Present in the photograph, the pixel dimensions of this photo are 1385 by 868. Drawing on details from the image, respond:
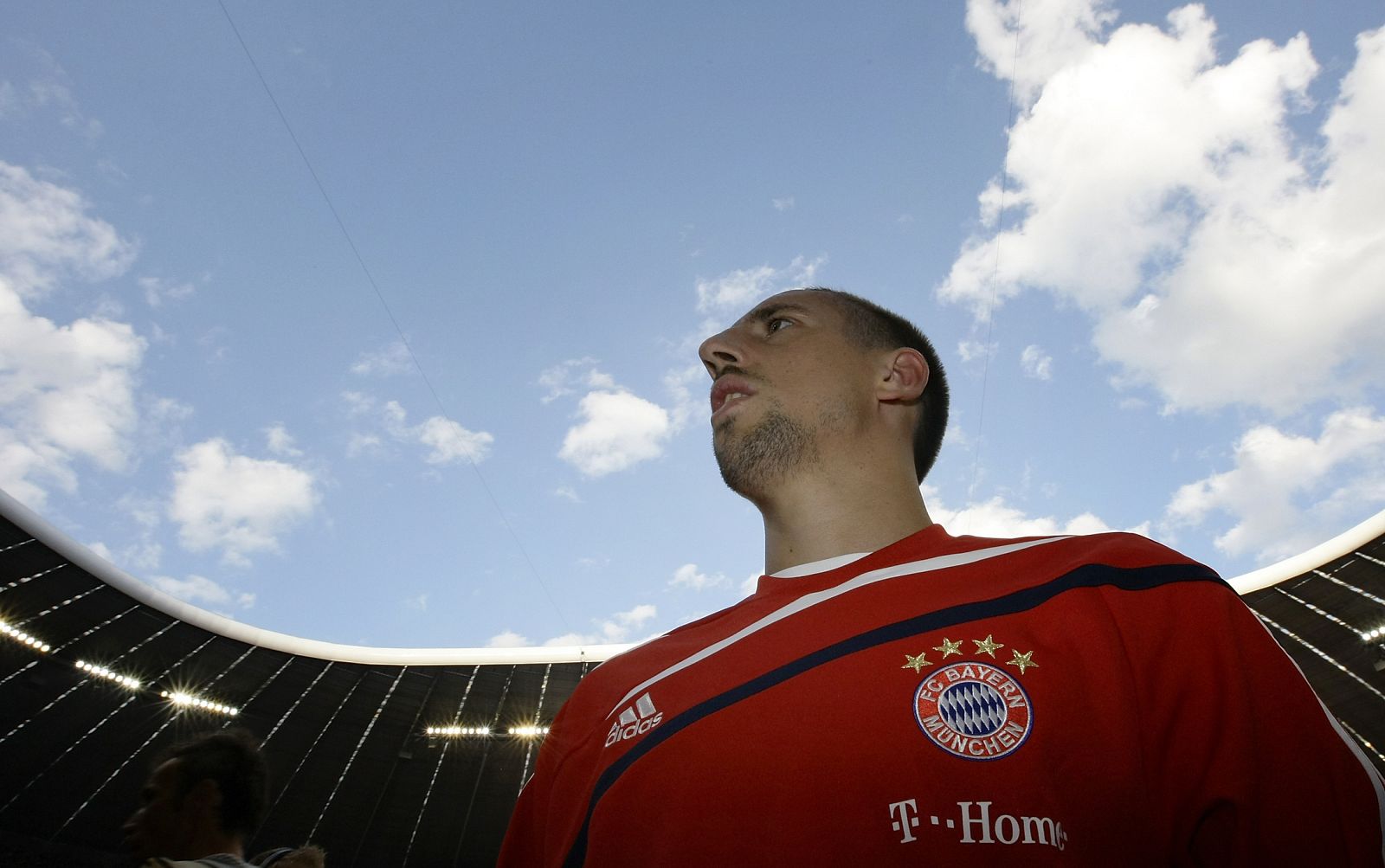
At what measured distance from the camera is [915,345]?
223cm

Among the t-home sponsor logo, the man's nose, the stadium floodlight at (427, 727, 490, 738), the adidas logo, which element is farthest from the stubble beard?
the stadium floodlight at (427, 727, 490, 738)

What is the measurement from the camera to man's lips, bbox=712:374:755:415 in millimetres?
1902

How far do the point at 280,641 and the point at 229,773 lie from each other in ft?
51.9

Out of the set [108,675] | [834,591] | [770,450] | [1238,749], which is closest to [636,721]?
[834,591]

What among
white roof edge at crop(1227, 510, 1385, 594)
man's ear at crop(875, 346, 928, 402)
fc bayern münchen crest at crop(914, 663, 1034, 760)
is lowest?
fc bayern münchen crest at crop(914, 663, 1034, 760)

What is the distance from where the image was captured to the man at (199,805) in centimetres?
354

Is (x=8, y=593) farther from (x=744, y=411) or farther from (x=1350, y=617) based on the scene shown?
(x=1350, y=617)

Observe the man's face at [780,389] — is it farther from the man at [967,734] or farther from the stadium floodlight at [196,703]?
the stadium floodlight at [196,703]

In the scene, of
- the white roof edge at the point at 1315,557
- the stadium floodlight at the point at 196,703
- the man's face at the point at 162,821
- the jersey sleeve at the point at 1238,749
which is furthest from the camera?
the stadium floodlight at the point at 196,703

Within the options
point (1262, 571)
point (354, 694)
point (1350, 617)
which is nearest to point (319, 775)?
point (354, 694)

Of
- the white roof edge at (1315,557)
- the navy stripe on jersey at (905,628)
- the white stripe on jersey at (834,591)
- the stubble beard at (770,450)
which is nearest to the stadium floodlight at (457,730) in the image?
the white roof edge at (1315,557)

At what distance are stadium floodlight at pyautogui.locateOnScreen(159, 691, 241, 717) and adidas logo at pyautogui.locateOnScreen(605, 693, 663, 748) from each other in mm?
22336

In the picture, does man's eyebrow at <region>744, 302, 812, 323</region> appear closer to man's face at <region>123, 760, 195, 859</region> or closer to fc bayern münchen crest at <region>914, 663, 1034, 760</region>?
fc bayern münchen crest at <region>914, 663, 1034, 760</region>

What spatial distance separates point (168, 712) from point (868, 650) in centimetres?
2360
